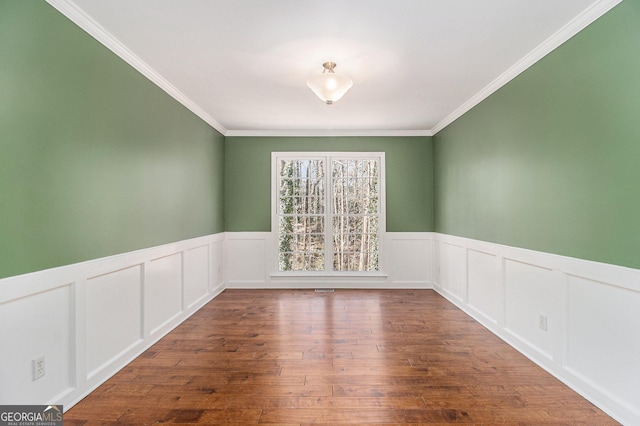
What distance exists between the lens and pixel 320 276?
5383 millimetres

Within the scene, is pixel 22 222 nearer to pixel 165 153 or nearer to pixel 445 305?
pixel 165 153

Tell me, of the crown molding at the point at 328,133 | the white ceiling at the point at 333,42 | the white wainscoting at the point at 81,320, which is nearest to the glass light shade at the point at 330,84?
the white ceiling at the point at 333,42

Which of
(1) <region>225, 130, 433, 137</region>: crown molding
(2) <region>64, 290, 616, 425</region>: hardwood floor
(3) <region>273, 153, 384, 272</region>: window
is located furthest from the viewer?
(3) <region>273, 153, 384, 272</region>: window

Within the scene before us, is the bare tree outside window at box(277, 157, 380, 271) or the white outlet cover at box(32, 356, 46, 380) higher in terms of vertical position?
the bare tree outside window at box(277, 157, 380, 271)

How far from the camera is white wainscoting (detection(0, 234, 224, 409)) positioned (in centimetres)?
175

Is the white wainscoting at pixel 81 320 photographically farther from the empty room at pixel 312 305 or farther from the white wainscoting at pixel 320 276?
the white wainscoting at pixel 320 276

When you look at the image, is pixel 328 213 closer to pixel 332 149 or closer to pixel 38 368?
pixel 332 149

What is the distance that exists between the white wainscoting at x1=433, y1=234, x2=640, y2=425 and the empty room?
16mm

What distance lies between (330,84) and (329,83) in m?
0.01

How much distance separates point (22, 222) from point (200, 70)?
77.9 inches

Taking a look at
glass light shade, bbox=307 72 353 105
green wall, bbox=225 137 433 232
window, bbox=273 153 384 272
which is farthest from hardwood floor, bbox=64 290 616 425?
glass light shade, bbox=307 72 353 105

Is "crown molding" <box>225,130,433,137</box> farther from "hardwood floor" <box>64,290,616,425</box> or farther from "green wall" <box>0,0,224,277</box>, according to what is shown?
"hardwood floor" <box>64,290,616,425</box>

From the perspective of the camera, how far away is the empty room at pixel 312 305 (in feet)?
6.28

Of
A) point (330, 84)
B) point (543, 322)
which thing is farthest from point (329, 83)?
point (543, 322)
